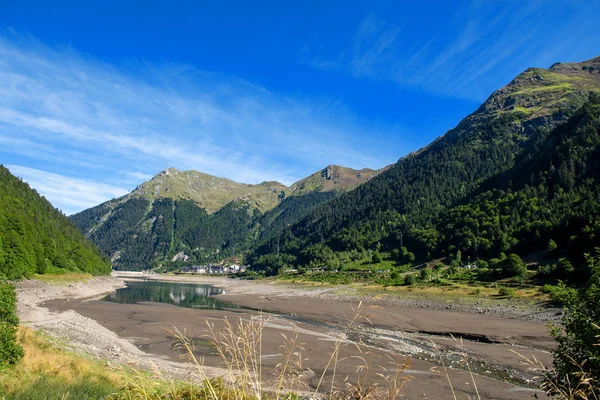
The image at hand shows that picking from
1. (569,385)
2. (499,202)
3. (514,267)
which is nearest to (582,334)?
(569,385)

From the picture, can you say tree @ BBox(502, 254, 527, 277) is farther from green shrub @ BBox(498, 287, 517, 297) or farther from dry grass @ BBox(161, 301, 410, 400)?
dry grass @ BBox(161, 301, 410, 400)

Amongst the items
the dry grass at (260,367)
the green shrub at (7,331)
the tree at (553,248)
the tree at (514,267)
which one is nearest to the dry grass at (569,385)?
the dry grass at (260,367)

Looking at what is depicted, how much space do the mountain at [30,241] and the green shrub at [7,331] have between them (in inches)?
1231

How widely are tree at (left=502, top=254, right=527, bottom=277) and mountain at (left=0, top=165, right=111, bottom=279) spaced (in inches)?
2808

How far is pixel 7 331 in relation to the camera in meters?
13.5

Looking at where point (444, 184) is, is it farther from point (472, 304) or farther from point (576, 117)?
point (472, 304)

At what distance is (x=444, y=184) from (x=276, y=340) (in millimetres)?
169686

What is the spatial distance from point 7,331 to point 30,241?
6927 cm

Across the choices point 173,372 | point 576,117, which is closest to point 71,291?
point 173,372

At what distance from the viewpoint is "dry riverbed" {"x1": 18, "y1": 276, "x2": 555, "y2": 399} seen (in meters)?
17.9

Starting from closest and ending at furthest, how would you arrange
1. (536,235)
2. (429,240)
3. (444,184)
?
(536,235) → (429,240) → (444,184)

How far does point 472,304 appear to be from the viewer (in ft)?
153

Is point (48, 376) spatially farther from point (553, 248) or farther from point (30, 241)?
point (553, 248)

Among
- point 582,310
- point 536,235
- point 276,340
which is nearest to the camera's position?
point 582,310
